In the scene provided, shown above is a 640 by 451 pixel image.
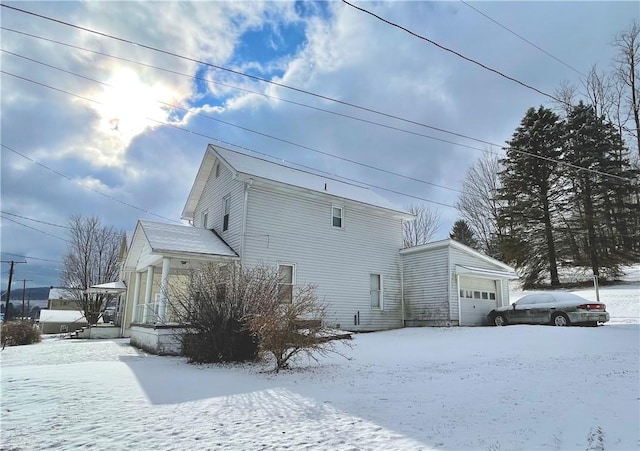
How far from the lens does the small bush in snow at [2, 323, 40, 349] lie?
62.7ft

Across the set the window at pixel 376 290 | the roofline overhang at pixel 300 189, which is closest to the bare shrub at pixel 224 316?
the roofline overhang at pixel 300 189

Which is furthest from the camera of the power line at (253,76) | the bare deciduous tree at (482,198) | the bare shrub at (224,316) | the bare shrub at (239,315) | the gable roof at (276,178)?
the bare deciduous tree at (482,198)

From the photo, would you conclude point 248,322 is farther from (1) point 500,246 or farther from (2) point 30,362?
(1) point 500,246

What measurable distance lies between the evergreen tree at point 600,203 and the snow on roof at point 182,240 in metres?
23.2

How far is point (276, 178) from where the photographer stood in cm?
1777

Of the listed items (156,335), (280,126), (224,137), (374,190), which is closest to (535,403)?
(156,335)

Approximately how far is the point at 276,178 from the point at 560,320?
12.6 metres

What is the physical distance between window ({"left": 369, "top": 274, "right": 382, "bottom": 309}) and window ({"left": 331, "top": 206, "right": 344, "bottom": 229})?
9.88ft

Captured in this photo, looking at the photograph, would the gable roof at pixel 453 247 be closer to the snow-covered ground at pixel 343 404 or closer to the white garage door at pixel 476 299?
the white garage door at pixel 476 299

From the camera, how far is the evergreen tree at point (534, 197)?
91.6 ft

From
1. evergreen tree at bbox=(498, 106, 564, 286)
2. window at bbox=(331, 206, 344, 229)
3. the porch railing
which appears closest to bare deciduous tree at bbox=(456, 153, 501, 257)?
evergreen tree at bbox=(498, 106, 564, 286)

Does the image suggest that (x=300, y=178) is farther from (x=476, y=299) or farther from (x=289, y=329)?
(x=289, y=329)

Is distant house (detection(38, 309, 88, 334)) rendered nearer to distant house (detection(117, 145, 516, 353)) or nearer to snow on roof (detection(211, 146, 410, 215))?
distant house (detection(117, 145, 516, 353))

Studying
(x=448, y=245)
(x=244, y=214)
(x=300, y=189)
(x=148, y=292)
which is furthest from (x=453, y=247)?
(x=148, y=292)
